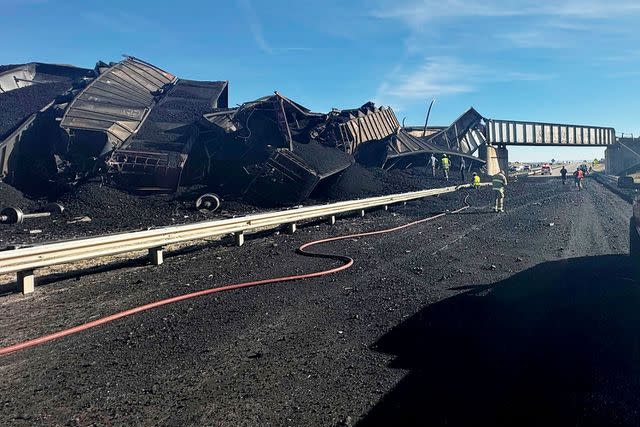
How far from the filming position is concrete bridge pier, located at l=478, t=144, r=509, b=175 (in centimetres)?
3509

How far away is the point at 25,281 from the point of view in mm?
5715

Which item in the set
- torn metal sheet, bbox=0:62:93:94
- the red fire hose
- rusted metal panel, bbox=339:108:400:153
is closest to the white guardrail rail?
the red fire hose

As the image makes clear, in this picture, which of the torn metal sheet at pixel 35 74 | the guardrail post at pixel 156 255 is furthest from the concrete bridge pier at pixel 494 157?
the guardrail post at pixel 156 255

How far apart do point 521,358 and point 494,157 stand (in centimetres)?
3599

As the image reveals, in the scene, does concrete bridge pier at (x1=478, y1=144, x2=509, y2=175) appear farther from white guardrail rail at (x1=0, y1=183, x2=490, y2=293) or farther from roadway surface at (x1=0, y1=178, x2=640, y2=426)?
roadway surface at (x1=0, y1=178, x2=640, y2=426)

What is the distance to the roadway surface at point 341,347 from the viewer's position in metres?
2.94

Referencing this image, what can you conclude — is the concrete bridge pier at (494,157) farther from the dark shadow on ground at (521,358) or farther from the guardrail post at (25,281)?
the guardrail post at (25,281)

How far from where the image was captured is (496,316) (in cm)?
464

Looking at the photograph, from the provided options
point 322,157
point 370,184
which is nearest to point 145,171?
point 322,157

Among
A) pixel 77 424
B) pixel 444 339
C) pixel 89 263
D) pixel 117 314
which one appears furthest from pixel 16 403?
→ pixel 89 263

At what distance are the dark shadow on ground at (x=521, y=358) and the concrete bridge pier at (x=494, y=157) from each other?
1233 inches

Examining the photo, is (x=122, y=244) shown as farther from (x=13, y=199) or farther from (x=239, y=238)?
(x=13, y=199)

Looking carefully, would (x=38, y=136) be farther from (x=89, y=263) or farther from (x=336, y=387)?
(x=336, y=387)

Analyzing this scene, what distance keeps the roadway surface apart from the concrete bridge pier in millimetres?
29282
